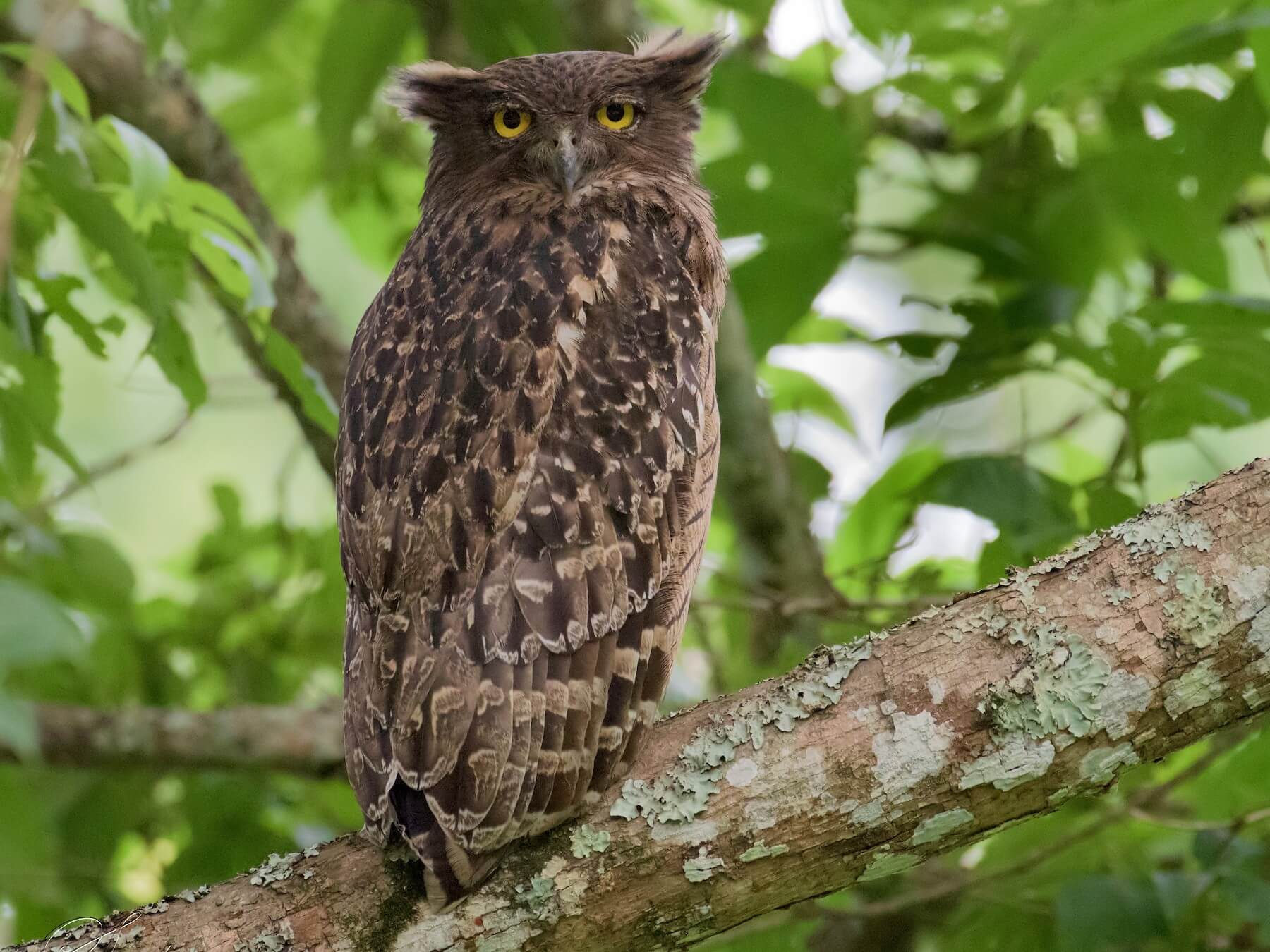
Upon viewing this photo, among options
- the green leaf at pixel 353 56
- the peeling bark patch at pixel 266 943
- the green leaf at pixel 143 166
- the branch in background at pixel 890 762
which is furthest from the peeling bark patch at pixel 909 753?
the green leaf at pixel 353 56

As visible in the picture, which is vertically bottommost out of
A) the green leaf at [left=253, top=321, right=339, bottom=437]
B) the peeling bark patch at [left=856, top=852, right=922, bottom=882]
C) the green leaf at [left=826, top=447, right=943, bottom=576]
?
the peeling bark patch at [left=856, top=852, right=922, bottom=882]

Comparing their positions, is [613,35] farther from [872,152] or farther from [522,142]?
[872,152]

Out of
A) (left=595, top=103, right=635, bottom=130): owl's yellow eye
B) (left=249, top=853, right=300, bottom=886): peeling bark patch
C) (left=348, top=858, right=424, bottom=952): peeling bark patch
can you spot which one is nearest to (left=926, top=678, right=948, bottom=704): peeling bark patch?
(left=348, top=858, right=424, bottom=952): peeling bark patch

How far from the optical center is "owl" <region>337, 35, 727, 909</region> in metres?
2.22

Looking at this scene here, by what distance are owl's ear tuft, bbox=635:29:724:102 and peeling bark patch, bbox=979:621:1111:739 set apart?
173 centimetres

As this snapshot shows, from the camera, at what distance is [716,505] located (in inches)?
162

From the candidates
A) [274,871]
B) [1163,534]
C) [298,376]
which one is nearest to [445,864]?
[274,871]

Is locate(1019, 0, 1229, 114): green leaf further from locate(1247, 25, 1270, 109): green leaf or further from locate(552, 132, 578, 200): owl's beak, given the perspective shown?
locate(552, 132, 578, 200): owl's beak

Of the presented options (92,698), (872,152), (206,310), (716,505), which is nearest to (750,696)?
(716,505)

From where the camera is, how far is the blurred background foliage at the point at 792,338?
8.54 ft

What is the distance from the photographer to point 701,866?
83.0 inches

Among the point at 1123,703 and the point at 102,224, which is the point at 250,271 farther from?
the point at 1123,703

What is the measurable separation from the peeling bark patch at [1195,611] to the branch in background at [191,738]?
7.71ft

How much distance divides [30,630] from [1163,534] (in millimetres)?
1649
